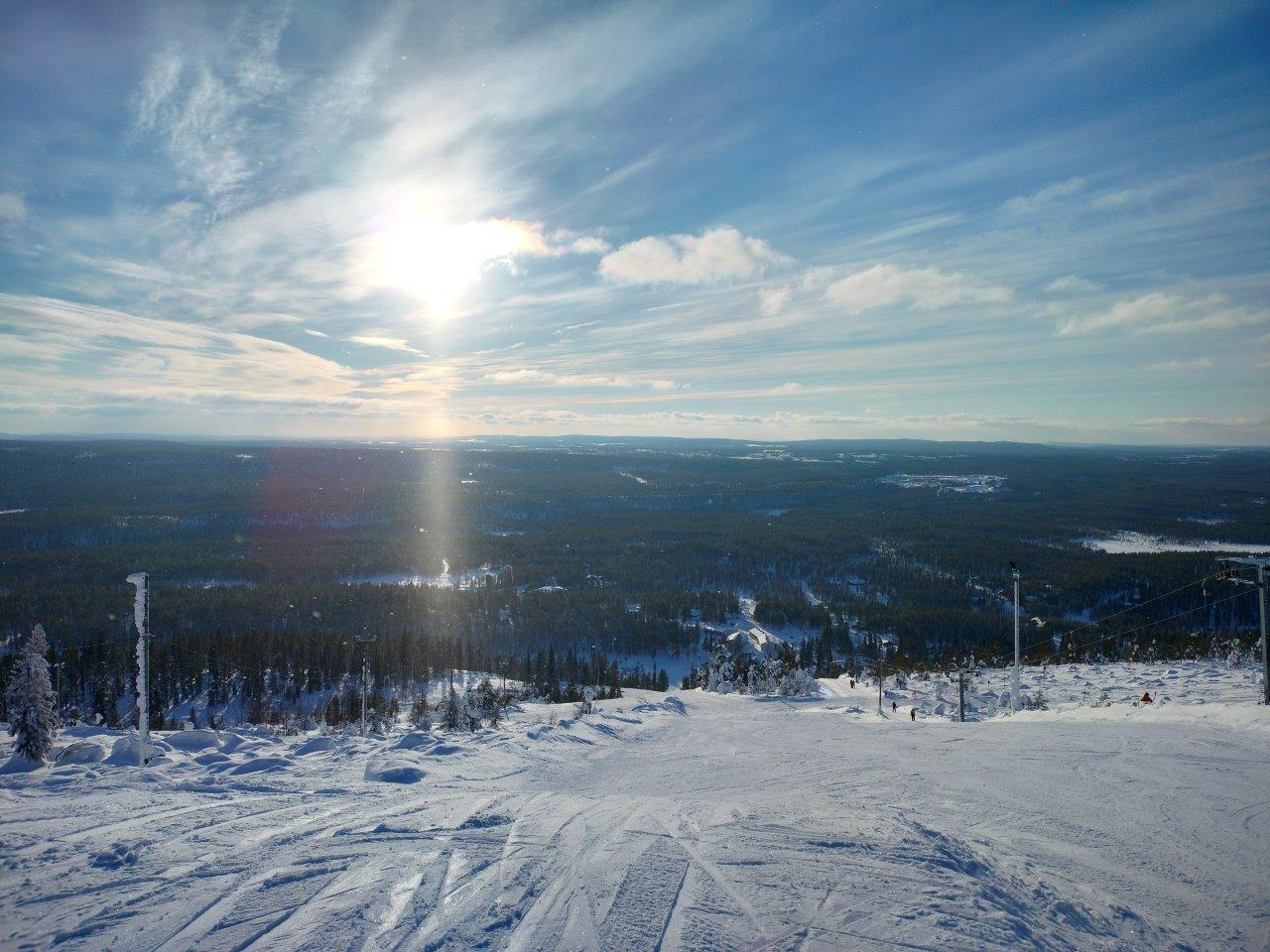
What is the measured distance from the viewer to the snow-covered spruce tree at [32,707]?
11.7m

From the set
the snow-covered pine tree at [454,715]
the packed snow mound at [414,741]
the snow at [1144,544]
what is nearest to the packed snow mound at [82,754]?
the packed snow mound at [414,741]

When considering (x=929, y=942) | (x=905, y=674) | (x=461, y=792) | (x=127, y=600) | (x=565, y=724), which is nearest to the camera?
(x=929, y=942)

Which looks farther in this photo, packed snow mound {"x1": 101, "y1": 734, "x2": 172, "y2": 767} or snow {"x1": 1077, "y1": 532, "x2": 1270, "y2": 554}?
snow {"x1": 1077, "y1": 532, "x2": 1270, "y2": 554}

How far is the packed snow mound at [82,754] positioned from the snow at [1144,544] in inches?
6642

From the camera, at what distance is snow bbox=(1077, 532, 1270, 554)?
136250 millimetres

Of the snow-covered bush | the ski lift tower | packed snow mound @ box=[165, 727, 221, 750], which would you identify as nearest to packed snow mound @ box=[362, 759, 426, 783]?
packed snow mound @ box=[165, 727, 221, 750]

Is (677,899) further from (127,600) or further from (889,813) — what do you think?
(127,600)

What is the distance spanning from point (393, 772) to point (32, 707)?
7.25 metres

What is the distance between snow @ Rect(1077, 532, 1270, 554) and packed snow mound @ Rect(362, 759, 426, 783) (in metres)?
164

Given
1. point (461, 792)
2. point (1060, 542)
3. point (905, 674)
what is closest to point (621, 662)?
point (905, 674)

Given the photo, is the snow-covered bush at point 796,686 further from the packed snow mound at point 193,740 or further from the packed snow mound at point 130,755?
the packed snow mound at point 130,755

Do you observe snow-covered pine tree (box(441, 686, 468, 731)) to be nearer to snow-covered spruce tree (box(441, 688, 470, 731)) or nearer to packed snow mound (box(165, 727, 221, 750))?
snow-covered spruce tree (box(441, 688, 470, 731))

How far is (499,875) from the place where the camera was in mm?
7453

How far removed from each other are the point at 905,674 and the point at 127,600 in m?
106
